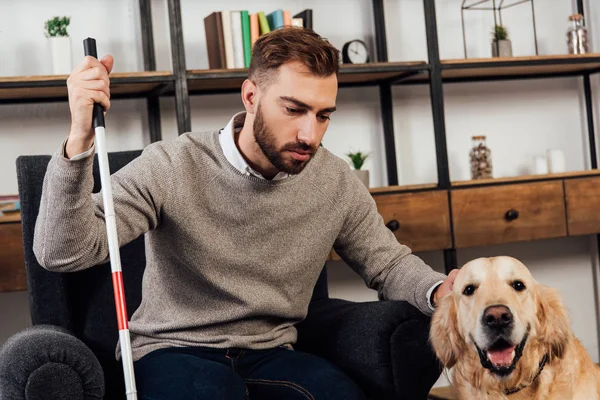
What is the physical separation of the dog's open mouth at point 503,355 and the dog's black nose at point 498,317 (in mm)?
47

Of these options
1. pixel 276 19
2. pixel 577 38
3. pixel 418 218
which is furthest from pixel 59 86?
pixel 577 38

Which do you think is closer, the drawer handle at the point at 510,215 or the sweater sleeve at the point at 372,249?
the sweater sleeve at the point at 372,249

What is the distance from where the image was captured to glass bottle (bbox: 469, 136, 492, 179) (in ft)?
11.7

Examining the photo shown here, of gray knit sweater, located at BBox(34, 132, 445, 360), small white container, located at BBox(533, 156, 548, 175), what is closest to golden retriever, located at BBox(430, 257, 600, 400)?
gray knit sweater, located at BBox(34, 132, 445, 360)

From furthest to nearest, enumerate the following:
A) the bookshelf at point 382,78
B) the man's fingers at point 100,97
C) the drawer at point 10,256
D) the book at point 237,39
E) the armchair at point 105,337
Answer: the book at point 237,39 → the bookshelf at point 382,78 → the drawer at point 10,256 → the armchair at point 105,337 → the man's fingers at point 100,97

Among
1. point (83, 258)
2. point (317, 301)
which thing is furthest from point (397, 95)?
point (83, 258)

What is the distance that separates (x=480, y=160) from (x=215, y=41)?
1.25 meters

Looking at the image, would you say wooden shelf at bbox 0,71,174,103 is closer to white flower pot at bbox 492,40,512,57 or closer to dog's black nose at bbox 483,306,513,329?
white flower pot at bbox 492,40,512,57

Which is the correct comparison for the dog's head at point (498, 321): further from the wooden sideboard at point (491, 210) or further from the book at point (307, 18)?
the book at point (307, 18)

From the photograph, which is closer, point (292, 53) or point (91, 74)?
point (91, 74)

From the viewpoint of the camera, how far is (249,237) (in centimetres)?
197

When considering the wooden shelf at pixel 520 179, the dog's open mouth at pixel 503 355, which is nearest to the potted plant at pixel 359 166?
the wooden shelf at pixel 520 179

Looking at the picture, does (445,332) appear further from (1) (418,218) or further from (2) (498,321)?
(1) (418,218)

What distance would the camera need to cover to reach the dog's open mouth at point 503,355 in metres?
1.79
